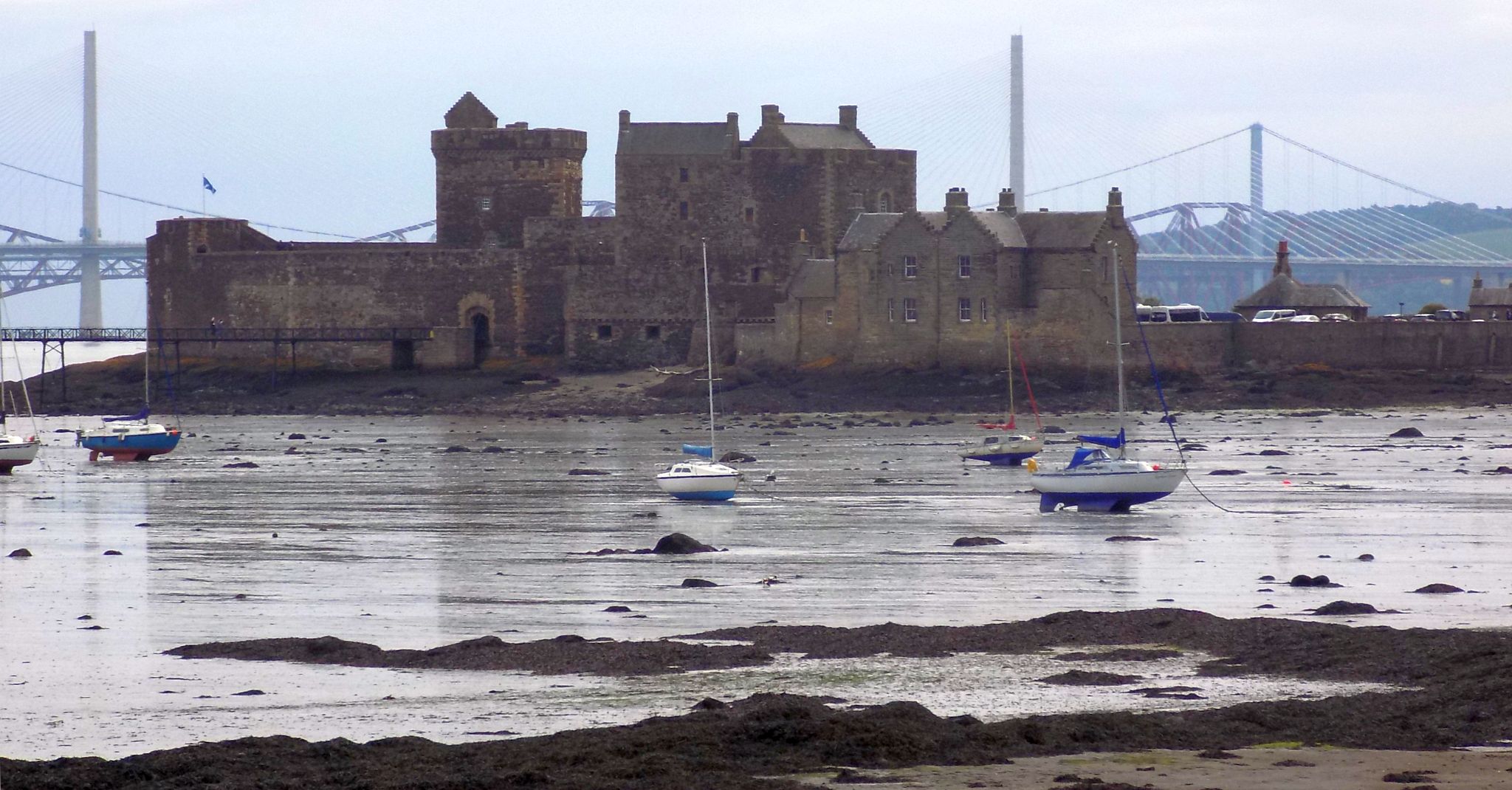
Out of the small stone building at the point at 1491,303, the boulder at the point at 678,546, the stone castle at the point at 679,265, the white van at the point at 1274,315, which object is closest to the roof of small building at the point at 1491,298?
the small stone building at the point at 1491,303

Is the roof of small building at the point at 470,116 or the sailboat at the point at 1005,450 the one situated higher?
the roof of small building at the point at 470,116

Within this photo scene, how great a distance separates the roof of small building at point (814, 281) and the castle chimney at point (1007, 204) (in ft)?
16.7

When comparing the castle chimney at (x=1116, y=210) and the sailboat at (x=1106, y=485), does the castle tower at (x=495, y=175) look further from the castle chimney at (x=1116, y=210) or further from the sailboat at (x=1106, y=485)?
the sailboat at (x=1106, y=485)

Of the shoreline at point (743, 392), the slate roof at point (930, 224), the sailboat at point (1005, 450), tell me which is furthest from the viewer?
the slate roof at point (930, 224)

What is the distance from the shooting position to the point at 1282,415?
52.0 m

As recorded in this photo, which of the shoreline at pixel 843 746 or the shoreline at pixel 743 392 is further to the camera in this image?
the shoreline at pixel 743 392

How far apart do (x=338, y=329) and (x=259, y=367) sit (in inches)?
118

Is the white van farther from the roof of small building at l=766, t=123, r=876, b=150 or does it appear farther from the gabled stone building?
the roof of small building at l=766, t=123, r=876, b=150

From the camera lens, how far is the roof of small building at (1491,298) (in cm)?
6562

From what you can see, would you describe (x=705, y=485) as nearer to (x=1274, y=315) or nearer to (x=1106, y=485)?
(x=1106, y=485)

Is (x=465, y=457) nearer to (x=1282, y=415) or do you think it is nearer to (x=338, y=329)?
(x=1282, y=415)

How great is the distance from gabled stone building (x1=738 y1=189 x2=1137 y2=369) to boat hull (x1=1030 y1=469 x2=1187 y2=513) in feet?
84.6

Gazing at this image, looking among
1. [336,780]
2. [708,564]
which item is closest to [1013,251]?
[708,564]

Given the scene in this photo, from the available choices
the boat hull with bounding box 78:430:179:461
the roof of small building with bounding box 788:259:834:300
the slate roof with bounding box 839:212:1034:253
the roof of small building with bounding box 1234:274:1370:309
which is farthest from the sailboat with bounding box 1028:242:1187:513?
the roof of small building with bounding box 1234:274:1370:309
